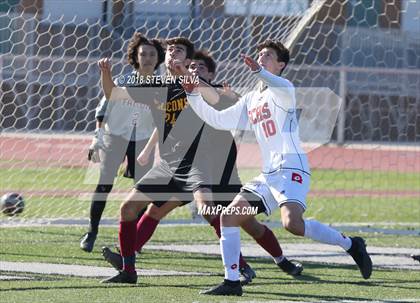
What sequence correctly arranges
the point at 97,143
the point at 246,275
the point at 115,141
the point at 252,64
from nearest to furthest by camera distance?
the point at 252,64 → the point at 246,275 → the point at 115,141 → the point at 97,143

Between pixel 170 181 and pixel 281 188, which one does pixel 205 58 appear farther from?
pixel 281 188

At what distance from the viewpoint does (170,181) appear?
29.8 feet

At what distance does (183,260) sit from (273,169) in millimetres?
2217

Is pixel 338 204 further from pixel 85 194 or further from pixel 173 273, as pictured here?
pixel 173 273

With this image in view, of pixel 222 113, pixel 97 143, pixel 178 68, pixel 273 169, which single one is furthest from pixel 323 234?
pixel 97 143

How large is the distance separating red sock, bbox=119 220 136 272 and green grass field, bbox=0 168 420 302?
0.19 m

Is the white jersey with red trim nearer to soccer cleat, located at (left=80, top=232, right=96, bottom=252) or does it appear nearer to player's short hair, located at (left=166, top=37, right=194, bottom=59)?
player's short hair, located at (left=166, top=37, right=194, bottom=59)

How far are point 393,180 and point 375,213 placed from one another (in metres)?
5.57

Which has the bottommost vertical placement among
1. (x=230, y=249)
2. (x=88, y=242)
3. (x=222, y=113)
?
(x=88, y=242)

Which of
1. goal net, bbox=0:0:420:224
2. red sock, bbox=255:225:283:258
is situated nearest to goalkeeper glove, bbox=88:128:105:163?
goal net, bbox=0:0:420:224

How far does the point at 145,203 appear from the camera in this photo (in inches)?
355

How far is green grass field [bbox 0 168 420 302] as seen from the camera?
8141 millimetres

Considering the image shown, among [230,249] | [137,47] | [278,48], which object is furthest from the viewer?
[137,47]

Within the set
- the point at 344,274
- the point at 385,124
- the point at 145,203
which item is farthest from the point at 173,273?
the point at 385,124
